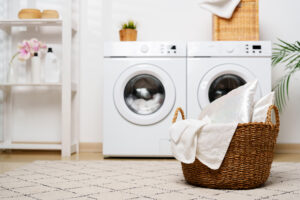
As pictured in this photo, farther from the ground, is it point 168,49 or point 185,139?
point 168,49

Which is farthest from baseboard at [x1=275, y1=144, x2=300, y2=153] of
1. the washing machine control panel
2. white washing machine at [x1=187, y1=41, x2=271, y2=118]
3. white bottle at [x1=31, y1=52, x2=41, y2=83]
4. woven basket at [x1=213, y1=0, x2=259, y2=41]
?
white bottle at [x1=31, y1=52, x2=41, y2=83]

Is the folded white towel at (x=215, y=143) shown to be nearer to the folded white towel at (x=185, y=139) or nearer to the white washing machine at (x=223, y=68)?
the folded white towel at (x=185, y=139)

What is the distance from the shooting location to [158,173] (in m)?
1.88

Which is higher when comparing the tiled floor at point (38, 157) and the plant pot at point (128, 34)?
the plant pot at point (128, 34)

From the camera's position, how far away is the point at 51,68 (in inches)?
113

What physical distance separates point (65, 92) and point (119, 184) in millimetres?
1394

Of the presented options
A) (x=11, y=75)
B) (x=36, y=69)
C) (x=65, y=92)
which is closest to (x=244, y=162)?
(x=65, y=92)

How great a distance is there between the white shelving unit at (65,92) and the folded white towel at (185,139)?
148 centimetres

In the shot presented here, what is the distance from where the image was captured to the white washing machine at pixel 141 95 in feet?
8.37

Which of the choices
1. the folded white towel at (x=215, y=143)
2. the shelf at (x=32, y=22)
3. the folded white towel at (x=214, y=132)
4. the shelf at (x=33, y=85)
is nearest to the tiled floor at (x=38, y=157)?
the shelf at (x=33, y=85)

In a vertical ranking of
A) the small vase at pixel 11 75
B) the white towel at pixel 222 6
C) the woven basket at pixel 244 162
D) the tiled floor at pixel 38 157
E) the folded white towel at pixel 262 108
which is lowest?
the tiled floor at pixel 38 157

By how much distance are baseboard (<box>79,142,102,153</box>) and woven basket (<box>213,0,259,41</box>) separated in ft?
4.45

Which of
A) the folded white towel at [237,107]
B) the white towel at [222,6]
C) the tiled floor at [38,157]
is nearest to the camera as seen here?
the folded white towel at [237,107]

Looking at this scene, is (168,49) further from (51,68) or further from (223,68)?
(51,68)
